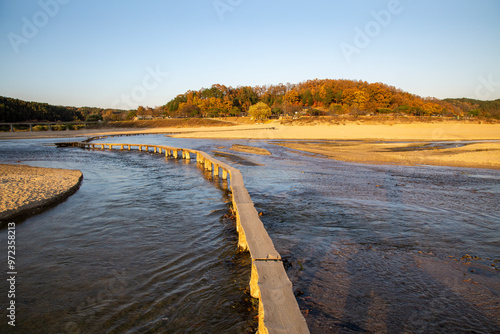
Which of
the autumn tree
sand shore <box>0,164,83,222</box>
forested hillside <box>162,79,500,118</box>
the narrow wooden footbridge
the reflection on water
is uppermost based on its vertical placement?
forested hillside <box>162,79,500,118</box>

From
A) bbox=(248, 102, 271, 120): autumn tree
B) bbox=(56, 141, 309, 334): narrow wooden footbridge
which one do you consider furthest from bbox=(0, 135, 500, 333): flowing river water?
bbox=(248, 102, 271, 120): autumn tree

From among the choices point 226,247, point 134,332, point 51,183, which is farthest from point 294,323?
point 51,183

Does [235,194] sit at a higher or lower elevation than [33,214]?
higher

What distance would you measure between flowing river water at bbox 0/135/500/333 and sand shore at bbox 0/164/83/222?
43 cm

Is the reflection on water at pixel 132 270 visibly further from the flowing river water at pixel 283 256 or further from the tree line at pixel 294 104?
the tree line at pixel 294 104

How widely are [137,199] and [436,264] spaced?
23.4ft

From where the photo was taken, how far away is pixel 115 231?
19.1 ft

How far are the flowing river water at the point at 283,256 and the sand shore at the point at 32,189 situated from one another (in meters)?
0.43

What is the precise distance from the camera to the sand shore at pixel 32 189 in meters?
6.79

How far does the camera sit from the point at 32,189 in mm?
8320

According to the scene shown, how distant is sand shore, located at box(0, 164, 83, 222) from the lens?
267 inches

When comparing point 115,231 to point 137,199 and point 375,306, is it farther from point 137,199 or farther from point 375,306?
point 375,306

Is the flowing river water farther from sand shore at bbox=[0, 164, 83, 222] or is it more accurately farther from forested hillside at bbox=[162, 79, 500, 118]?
forested hillside at bbox=[162, 79, 500, 118]

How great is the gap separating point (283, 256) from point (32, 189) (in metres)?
7.78
